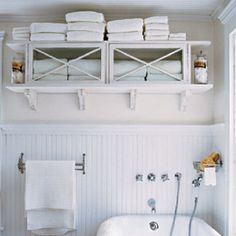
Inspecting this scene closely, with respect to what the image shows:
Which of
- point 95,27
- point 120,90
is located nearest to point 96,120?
point 120,90

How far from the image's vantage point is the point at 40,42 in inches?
105

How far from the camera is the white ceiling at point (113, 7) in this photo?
2.67 metres

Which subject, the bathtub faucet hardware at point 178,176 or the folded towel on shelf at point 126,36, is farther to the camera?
the bathtub faucet hardware at point 178,176

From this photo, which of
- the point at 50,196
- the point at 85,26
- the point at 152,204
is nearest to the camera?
the point at 85,26

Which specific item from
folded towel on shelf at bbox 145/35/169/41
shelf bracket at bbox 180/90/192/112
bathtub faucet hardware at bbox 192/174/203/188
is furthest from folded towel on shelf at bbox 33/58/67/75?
bathtub faucet hardware at bbox 192/174/203/188

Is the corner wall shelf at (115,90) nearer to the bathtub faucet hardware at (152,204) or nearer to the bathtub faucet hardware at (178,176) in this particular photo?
the bathtub faucet hardware at (178,176)

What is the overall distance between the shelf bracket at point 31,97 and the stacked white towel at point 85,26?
0.52 metres

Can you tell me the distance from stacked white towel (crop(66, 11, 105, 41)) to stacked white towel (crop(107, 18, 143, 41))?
7cm

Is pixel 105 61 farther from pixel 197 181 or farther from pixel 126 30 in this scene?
pixel 197 181

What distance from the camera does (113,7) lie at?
279cm

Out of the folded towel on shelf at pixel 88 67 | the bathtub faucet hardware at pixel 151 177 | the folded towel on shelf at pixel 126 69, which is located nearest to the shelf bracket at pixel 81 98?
the folded towel on shelf at pixel 88 67

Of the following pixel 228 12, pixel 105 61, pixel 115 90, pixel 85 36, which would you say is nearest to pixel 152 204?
pixel 115 90

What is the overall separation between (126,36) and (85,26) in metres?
0.31

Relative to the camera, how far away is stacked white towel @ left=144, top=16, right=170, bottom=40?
2629mm
